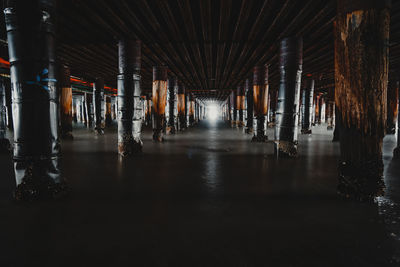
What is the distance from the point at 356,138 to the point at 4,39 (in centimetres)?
1118

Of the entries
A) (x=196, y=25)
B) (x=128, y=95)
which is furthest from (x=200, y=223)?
(x=128, y=95)

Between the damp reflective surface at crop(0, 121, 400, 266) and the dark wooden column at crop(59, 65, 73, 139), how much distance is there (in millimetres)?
9559

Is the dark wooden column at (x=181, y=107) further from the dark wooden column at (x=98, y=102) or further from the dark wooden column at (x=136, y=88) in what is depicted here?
the dark wooden column at (x=136, y=88)

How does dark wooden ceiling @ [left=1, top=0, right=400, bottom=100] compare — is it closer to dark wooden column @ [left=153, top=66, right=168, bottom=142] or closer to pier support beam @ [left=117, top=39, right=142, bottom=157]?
pier support beam @ [left=117, top=39, right=142, bottom=157]

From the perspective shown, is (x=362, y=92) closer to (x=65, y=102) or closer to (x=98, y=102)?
(x=65, y=102)

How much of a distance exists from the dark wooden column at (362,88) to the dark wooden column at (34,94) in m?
Answer: 5.55

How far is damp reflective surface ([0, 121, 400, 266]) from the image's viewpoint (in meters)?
2.91

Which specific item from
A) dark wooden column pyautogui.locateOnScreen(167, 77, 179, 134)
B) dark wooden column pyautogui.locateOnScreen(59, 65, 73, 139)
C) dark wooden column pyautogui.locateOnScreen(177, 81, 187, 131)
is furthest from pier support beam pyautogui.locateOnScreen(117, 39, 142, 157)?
dark wooden column pyautogui.locateOnScreen(177, 81, 187, 131)

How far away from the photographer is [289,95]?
9273 mm

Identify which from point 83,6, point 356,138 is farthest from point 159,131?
point 356,138

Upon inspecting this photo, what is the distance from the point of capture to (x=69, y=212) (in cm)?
421

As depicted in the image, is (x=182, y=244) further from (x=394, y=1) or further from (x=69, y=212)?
(x=394, y=1)

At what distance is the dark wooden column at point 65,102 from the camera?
15.2 metres

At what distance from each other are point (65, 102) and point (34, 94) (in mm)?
12137
